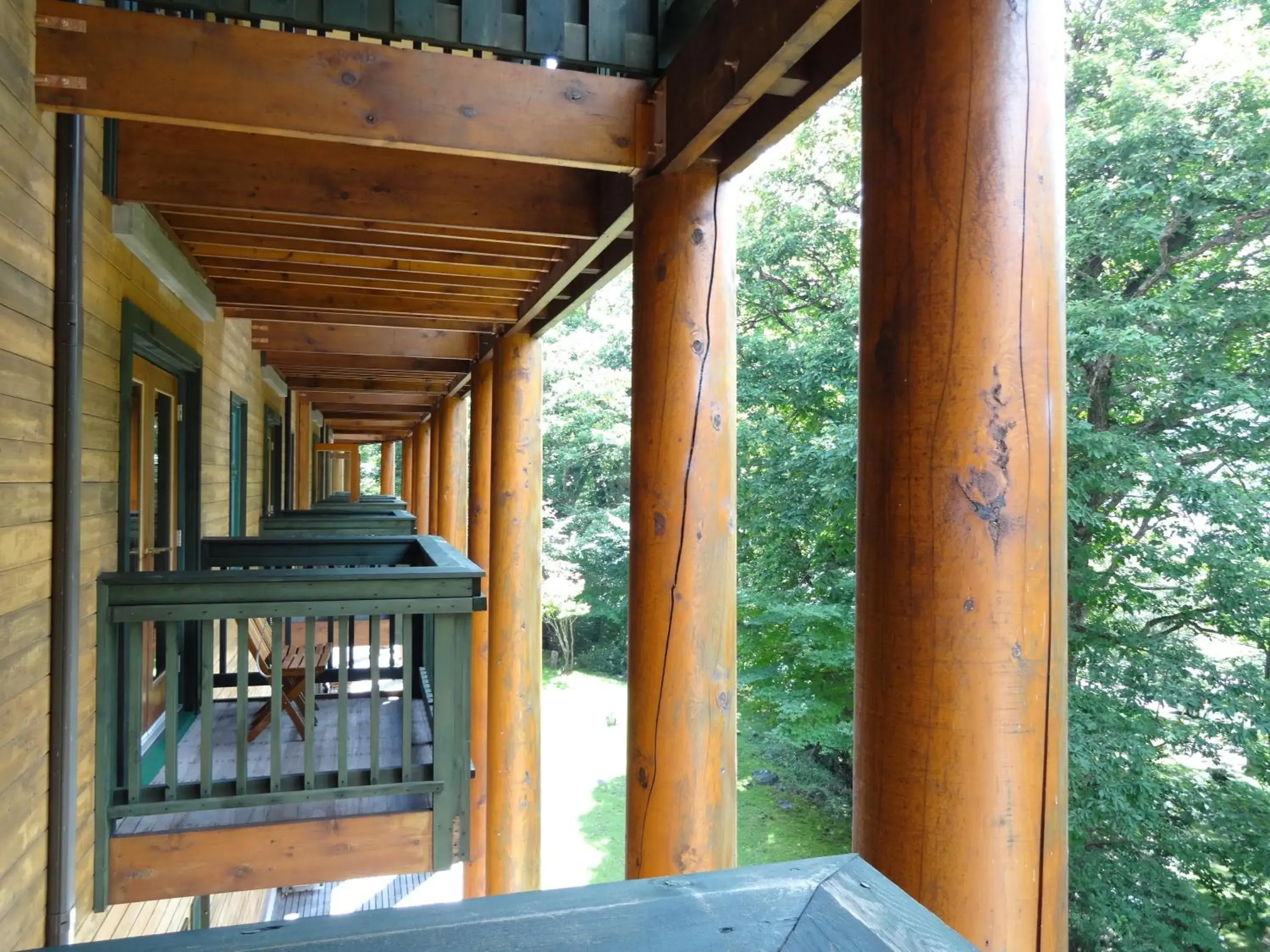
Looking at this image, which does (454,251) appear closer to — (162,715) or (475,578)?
(475,578)

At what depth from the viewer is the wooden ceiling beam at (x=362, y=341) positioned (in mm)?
6777

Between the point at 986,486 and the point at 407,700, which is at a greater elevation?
the point at 986,486

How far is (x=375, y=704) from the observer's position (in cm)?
331

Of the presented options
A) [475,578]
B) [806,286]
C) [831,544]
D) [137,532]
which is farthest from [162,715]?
[806,286]

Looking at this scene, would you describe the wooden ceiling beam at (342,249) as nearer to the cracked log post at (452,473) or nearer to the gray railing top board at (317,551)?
the gray railing top board at (317,551)

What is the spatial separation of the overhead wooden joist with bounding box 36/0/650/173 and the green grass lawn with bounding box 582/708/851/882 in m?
11.1

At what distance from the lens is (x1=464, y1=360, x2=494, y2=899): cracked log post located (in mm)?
6227

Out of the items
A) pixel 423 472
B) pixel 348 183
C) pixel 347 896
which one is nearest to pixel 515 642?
pixel 348 183

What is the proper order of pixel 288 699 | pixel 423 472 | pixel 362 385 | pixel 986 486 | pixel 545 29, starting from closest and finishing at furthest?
pixel 986 486, pixel 545 29, pixel 288 699, pixel 362 385, pixel 423 472

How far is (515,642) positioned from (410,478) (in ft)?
49.3

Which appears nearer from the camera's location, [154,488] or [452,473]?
[154,488]

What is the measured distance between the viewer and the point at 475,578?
341 cm

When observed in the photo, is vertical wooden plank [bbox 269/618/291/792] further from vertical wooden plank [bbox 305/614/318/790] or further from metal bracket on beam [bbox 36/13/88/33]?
metal bracket on beam [bbox 36/13/88/33]

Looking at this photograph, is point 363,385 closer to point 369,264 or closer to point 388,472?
point 369,264
